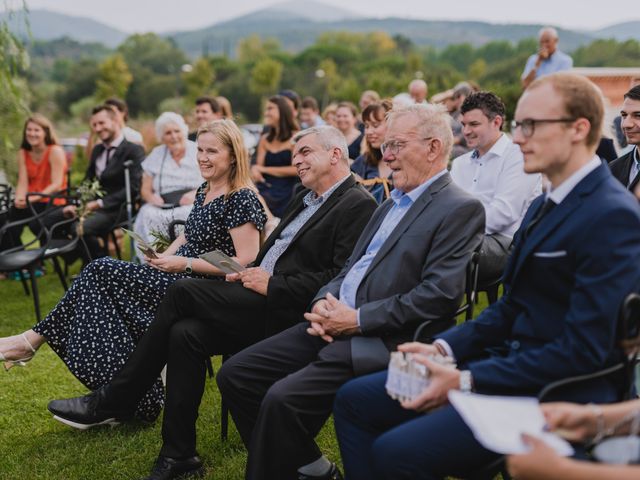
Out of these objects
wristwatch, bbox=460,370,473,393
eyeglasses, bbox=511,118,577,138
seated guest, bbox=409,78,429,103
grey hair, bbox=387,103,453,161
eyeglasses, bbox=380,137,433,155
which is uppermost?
eyeglasses, bbox=511,118,577,138

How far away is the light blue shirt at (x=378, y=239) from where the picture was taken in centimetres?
301

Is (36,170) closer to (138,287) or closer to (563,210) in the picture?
(138,287)

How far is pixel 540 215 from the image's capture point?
2.29m

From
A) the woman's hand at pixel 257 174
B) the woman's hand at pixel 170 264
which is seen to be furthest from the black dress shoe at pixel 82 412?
the woman's hand at pixel 257 174

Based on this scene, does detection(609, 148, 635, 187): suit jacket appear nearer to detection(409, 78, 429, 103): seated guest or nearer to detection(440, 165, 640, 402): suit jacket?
detection(440, 165, 640, 402): suit jacket

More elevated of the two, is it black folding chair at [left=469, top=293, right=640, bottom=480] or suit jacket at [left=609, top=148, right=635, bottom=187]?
suit jacket at [left=609, top=148, right=635, bottom=187]

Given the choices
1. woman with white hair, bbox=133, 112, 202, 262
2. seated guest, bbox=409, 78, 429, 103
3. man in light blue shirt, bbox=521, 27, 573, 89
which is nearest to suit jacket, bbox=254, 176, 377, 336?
woman with white hair, bbox=133, 112, 202, 262

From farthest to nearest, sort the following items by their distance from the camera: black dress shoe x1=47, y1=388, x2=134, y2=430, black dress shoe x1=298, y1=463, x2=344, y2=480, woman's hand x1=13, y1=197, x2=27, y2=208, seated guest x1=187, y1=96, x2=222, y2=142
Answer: seated guest x1=187, y1=96, x2=222, y2=142, woman's hand x1=13, y1=197, x2=27, y2=208, black dress shoe x1=47, y1=388, x2=134, y2=430, black dress shoe x1=298, y1=463, x2=344, y2=480

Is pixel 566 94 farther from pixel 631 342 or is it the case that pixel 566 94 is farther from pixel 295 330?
pixel 295 330

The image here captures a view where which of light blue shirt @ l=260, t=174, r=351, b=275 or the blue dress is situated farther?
the blue dress

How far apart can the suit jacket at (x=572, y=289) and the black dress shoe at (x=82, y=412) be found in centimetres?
230

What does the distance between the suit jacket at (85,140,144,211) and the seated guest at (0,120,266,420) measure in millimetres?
3378

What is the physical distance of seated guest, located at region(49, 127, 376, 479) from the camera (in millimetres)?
3340

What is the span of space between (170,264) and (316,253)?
2.98 ft
